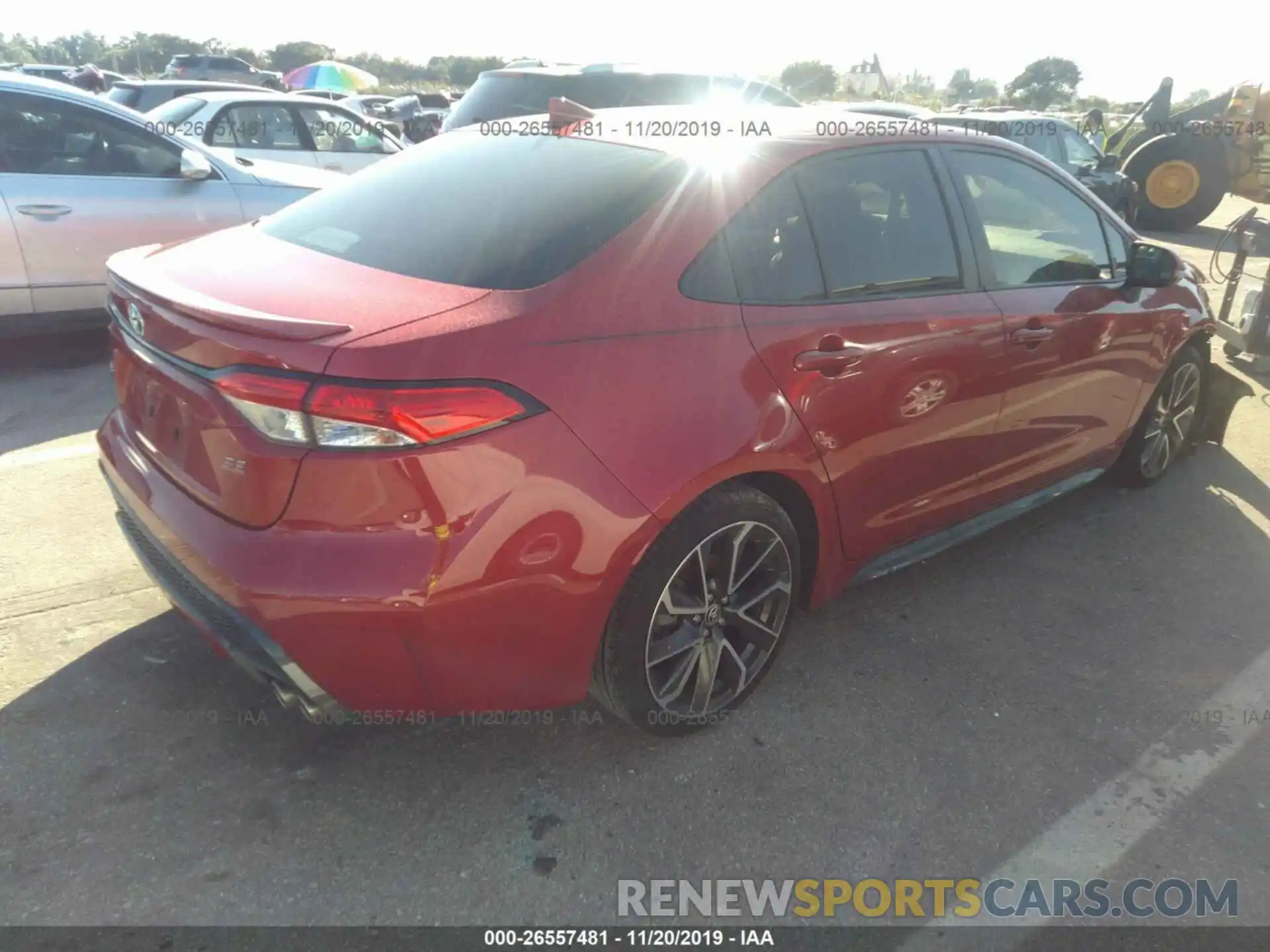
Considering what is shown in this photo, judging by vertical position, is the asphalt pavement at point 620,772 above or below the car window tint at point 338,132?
below

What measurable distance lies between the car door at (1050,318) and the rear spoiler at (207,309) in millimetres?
2171

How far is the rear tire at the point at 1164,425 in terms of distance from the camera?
4219 mm

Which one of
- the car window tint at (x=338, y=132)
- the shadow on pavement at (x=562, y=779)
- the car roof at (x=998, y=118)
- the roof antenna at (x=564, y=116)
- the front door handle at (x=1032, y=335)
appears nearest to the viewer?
the shadow on pavement at (x=562, y=779)

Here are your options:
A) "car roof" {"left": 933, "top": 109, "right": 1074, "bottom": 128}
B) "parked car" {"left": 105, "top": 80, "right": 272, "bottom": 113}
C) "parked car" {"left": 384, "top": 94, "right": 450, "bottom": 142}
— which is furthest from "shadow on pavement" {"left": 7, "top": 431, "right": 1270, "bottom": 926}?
"parked car" {"left": 384, "top": 94, "right": 450, "bottom": 142}

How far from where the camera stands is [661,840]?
2262 millimetres

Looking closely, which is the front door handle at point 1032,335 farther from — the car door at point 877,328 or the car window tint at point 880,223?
the car window tint at point 880,223

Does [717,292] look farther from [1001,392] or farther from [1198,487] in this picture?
[1198,487]

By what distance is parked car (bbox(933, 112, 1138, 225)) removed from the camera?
10.8 meters

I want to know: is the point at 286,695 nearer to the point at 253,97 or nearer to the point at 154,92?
the point at 253,97

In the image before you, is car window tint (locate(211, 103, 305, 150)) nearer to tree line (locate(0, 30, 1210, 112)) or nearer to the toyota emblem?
the toyota emblem

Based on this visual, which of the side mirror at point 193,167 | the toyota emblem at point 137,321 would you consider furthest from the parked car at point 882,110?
the toyota emblem at point 137,321

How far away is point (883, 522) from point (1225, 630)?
140 centimetres

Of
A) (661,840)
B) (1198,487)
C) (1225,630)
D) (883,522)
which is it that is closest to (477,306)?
(661,840)

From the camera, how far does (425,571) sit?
6.25ft
